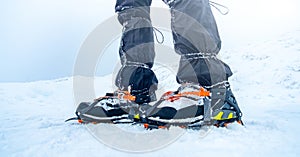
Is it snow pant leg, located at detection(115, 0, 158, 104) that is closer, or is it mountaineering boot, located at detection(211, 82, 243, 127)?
mountaineering boot, located at detection(211, 82, 243, 127)

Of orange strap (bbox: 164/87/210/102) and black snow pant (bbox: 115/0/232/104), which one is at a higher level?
black snow pant (bbox: 115/0/232/104)

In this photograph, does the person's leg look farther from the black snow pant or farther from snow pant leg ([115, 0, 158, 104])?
snow pant leg ([115, 0, 158, 104])

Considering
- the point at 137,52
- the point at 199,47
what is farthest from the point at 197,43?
the point at 137,52

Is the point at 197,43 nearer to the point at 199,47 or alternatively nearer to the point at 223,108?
the point at 199,47

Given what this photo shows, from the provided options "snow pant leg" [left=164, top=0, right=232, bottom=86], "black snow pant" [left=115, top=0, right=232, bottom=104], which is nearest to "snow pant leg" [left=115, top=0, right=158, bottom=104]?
"black snow pant" [left=115, top=0, right=232, bottom=104]

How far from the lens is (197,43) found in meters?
1.28

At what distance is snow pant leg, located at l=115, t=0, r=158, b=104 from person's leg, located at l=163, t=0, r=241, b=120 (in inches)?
11.3

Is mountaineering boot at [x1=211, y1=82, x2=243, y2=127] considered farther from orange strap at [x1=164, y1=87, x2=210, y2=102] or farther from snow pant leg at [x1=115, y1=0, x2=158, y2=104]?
snow pant leg at [x1=115, y1=0, x2=158, y2=104]

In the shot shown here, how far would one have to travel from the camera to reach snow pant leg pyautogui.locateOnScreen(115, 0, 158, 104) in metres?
1.57

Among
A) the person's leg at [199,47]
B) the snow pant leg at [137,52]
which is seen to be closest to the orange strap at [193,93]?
the person's leg at [199,47]

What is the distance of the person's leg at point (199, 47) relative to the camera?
1.26 meters

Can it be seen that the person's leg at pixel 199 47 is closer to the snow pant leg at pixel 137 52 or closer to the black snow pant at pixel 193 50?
the black snow pant at pixel 193 50

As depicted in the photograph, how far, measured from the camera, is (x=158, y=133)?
1.15 metres

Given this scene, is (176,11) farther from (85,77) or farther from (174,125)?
(85,77)
